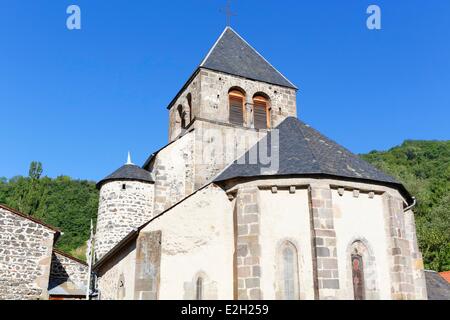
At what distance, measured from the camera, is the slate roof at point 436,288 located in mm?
13375

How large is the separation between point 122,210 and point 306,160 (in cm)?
858

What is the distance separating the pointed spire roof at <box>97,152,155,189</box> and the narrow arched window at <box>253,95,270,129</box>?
4.45m

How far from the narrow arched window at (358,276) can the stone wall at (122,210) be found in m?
8.57

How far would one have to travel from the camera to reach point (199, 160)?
52.4 ft

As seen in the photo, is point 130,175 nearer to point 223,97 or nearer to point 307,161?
point 223,97

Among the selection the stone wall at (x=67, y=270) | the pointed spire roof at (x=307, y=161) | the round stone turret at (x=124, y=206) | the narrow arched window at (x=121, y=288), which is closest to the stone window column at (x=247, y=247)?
the pointed spire roof at (x=307, y=161)

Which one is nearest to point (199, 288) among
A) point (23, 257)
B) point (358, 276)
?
point (358, 276)

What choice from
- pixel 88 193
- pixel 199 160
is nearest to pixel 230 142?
pixel 199 160

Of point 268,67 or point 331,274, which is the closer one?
point 331,274

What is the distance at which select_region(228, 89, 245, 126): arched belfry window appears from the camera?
57.4 feet

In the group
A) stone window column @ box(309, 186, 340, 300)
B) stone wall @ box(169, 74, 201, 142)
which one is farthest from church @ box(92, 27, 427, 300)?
stone wall @ box(169, 74, 201, 142)

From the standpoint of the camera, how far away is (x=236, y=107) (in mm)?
17859

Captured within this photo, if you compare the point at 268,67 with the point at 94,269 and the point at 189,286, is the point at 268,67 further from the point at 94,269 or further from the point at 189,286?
the point at 189,286
